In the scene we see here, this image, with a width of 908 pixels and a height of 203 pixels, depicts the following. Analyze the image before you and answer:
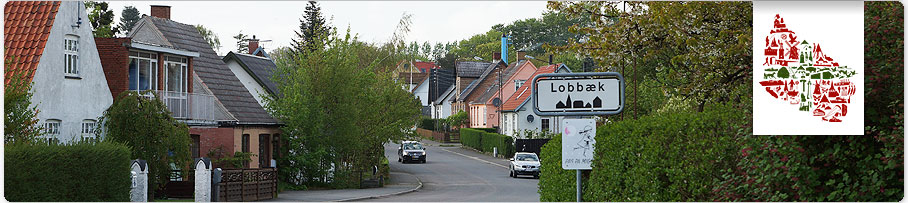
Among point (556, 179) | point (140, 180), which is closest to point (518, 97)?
point (140, 180)

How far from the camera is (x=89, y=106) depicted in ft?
86.1

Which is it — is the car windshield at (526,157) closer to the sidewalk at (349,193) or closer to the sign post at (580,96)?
the sidewalk at (349,193)

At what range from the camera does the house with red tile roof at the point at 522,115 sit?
7344cm


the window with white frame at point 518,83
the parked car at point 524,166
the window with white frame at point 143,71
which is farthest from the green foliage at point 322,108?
the window with white frame at point 518,83

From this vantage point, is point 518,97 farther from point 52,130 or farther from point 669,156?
point 669,156

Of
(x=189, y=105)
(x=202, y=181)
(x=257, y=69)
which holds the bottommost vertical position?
(x=202, y=181)

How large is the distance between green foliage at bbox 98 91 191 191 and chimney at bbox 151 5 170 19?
1330cm

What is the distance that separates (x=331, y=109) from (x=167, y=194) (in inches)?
373

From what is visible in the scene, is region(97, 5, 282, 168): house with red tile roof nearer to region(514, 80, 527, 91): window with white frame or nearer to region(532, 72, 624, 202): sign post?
region(532, 72, 624, 202): sign post

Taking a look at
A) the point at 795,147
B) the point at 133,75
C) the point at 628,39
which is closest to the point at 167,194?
the point at 133,75

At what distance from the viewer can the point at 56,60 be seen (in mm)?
24547

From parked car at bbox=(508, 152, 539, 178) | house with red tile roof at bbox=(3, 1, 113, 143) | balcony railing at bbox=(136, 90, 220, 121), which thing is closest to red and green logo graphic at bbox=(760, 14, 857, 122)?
house with red tile roof at bbox=(3, 1, 113, 143)

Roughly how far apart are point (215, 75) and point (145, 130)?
40.1 ft

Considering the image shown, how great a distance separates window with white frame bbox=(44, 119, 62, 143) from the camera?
2393cm
